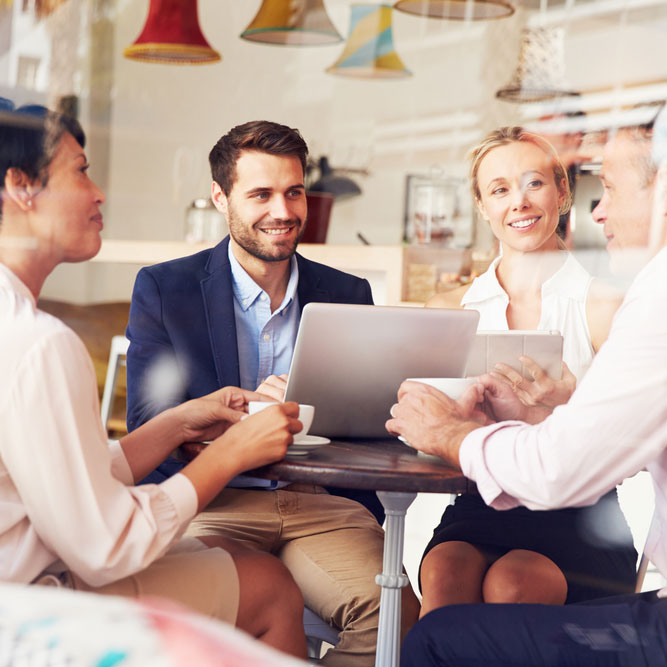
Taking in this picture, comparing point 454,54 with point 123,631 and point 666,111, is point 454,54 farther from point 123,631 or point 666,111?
point 123,631

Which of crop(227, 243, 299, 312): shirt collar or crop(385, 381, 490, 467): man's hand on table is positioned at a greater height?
crop(227, 243, 299, 312): shirt collar

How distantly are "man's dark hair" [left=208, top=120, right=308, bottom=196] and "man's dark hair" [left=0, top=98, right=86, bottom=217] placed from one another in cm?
66

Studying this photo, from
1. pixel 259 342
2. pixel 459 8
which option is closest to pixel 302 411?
pixel 259 342

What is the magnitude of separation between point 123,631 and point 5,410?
0.42 metres

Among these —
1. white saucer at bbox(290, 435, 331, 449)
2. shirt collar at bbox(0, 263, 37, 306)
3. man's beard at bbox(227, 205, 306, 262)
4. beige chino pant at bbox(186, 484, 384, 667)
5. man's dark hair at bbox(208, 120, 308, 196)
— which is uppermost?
man's dark hair at bbox(208, 120, 308, 196)

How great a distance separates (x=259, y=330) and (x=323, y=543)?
39 centimetres

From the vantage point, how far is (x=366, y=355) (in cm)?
126

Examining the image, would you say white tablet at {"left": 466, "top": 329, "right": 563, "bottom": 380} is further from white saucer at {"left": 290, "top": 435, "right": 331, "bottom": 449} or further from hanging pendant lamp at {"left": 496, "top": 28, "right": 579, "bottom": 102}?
hanging pendant lamp at {"left": 496, "top": 28, "right": 579, "bottom": 102}

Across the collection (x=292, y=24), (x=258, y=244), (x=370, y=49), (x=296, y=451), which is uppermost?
(x=370, y=49)

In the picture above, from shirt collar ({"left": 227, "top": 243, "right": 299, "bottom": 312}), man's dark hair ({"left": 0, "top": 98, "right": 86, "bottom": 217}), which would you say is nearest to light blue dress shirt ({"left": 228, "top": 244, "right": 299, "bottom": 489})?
shirt collar ({"left": 227, "top": 243, "right": 299, "bottom": 312})

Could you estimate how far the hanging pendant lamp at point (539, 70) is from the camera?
4805mm

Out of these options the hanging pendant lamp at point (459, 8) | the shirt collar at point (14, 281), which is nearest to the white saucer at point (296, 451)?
the shirt collar at point (14, 281)

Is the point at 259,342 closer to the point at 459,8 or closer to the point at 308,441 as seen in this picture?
the point at 308,441

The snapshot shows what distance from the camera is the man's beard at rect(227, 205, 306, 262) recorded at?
1737mm
